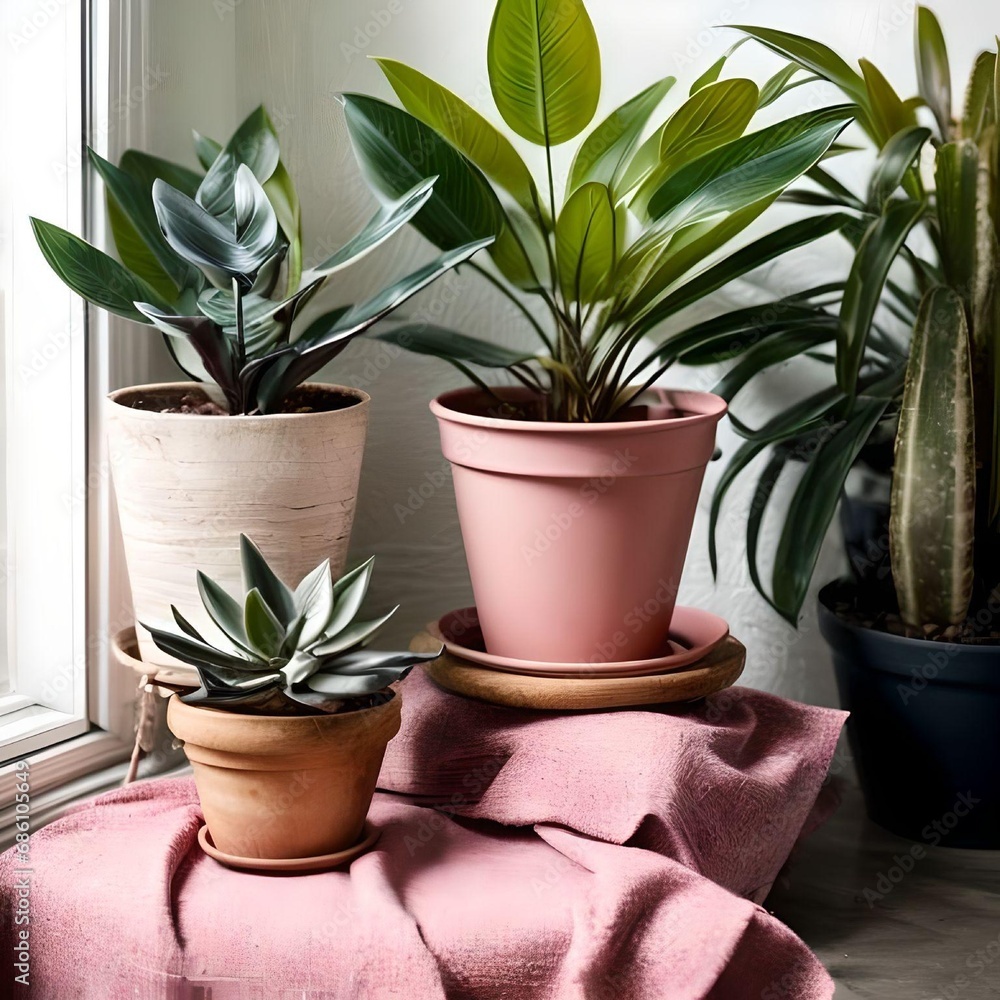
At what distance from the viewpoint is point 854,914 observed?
1089 millimetres

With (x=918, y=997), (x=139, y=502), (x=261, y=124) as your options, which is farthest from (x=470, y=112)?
(x=918, y=997)

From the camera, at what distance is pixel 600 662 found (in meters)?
1.10

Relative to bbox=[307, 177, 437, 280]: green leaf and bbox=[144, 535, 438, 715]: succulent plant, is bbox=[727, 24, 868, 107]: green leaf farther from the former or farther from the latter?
bbox=[144, 535, 438, 715]: succulent plant

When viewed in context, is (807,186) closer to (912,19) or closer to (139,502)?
(912,19)

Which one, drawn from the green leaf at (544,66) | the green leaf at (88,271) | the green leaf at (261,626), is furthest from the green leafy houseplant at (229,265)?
the green leaf at (261,626)

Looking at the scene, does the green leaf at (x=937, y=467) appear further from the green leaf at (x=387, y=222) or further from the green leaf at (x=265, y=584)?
the green leaf at (x=265, y=584)

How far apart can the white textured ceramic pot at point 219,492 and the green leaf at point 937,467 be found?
1.87ft

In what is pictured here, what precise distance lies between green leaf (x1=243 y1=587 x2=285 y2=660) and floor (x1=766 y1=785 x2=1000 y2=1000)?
1.61ft

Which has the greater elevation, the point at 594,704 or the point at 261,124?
the point at 261,124

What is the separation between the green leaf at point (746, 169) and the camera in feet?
3.16

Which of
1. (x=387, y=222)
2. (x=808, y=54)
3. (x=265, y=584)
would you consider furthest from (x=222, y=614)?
(x=808, y=54)

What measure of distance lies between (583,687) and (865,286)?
464 mm

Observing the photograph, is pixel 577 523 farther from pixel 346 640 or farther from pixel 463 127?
pixel 463 127

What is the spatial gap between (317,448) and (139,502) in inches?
7.1
